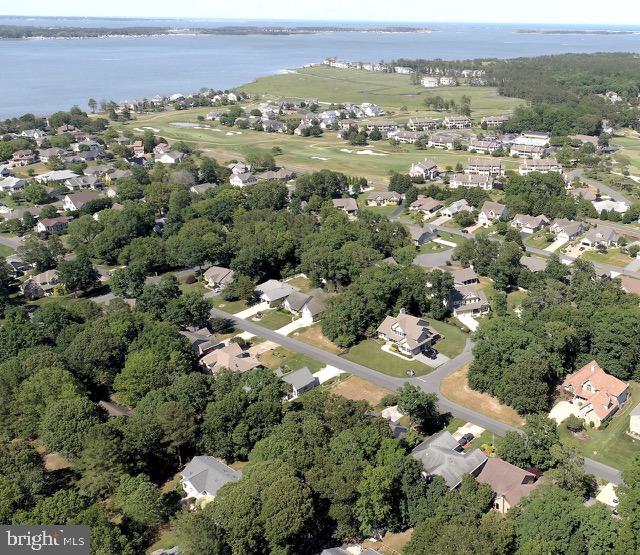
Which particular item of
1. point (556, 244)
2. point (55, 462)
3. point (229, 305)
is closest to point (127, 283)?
point (229, 305)

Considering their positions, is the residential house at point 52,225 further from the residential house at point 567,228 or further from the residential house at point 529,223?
the residential house at point 567,228

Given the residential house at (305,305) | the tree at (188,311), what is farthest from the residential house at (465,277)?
the tree at (188,311)

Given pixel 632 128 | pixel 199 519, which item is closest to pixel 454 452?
pixel 199 519

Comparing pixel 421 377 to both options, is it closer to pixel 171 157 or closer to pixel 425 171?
pixel 425 171

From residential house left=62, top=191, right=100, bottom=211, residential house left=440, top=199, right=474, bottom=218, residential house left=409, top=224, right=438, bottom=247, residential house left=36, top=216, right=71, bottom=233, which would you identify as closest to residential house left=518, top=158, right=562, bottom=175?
residential house left=440, top=199, right=474, bottom=218

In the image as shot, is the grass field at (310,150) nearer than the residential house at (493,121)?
Yes

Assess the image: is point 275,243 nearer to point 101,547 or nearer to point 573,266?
point 573,266
